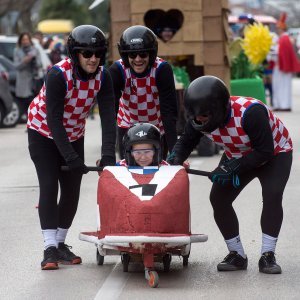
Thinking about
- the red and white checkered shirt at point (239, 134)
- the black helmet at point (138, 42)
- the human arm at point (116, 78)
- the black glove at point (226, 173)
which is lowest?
the black glove at point (226, 173)

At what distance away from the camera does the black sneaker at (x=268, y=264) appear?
7.66 metres

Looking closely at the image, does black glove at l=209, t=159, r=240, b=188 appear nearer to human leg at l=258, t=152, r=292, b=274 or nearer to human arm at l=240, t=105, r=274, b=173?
human arm at l=240, t=105, r=274, b=173

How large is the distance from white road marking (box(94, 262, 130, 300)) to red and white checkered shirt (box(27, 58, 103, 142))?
3.42ft

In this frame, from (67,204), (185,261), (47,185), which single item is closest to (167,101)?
(67,204)

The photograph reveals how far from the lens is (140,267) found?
26.0 feet

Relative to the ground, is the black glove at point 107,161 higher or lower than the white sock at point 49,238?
higher

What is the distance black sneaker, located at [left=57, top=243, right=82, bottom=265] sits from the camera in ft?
26.8

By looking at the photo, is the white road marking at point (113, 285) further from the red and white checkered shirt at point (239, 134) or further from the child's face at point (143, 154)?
the red and white checkered shirt at point (239, 134)

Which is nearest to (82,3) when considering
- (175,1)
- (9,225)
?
(175,1)

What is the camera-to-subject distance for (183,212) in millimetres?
7340

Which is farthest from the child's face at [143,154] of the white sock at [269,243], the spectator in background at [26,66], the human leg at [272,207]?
the spectator in background at [26,66]

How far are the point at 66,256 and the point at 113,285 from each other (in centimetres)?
91

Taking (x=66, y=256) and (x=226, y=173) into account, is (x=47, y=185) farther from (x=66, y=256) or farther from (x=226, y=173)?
(x=226, y=173)

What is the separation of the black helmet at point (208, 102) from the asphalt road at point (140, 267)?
3.44 ft
